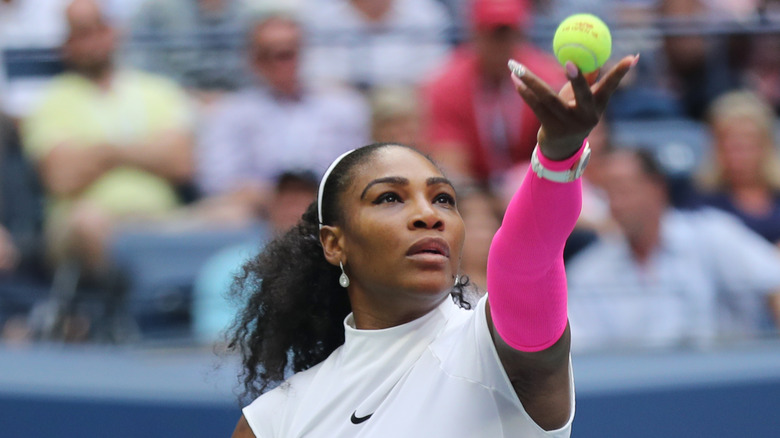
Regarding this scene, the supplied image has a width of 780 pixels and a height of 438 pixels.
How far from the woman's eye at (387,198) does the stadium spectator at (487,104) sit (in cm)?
233

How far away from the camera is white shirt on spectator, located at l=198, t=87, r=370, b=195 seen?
4578 millimetres

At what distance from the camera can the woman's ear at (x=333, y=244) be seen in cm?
223

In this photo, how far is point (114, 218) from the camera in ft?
14.1

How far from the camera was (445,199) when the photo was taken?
2.11 meters

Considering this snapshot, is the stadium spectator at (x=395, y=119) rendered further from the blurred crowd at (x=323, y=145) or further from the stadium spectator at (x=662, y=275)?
the stadium spectator at (x=662, y=275)

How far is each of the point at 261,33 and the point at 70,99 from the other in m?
0.87

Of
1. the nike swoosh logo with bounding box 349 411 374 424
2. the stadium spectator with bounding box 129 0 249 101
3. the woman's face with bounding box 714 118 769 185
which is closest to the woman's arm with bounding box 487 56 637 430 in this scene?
the nike swoosh logo with bounding box 349 411 374 424

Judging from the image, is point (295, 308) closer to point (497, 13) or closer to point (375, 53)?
point (497, 13)

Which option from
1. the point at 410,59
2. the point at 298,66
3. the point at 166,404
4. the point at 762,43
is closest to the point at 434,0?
the point at 410,59

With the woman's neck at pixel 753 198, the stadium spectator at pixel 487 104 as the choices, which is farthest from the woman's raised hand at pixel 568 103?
the woman's neck at pixel 753 198

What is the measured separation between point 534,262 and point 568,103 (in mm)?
254

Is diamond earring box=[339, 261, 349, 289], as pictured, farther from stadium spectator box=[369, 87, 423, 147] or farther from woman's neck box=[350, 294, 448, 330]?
stadium spectator box=[369, 87, 423, 147]

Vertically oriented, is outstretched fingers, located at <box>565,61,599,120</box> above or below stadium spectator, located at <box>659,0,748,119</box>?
below

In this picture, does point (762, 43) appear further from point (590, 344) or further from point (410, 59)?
point (590, 344)
